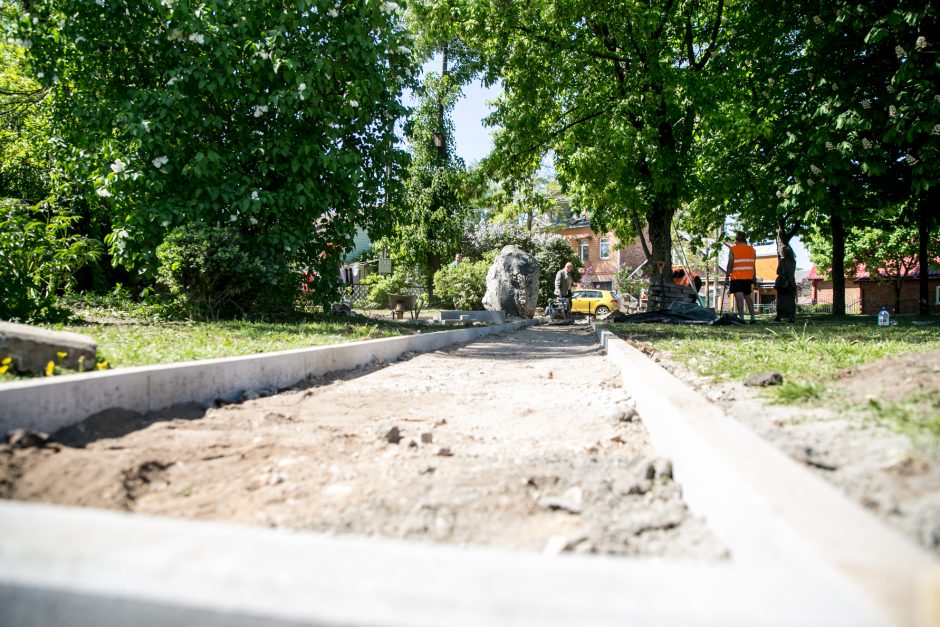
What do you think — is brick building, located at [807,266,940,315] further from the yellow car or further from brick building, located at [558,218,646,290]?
the yellow car

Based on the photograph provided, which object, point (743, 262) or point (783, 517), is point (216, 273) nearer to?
point (783, 517)

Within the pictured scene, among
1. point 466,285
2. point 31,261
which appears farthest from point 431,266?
point 31,261

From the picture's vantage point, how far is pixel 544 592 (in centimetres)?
116

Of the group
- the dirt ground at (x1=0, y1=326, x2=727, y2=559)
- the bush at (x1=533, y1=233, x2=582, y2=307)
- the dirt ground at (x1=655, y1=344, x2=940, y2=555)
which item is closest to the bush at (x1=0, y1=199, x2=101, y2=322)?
the dirt ground at (x1=0, y1=326, x2=727, y2=559)

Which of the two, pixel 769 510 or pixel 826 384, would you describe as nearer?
pixel 769 510

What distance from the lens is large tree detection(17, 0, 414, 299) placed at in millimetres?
8766

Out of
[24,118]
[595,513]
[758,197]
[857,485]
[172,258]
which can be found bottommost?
[595,513]

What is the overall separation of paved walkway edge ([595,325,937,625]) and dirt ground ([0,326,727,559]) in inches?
5.3

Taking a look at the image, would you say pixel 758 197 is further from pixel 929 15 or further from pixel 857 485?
pixel 857 485

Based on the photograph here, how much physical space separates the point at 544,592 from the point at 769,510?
2.62 feet

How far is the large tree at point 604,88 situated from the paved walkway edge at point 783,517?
1212 centimetres

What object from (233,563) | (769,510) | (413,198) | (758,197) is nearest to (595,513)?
(769,510)

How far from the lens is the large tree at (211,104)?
8.77m

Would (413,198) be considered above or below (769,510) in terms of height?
above
